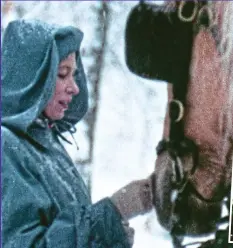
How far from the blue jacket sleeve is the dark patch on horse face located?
19 cm

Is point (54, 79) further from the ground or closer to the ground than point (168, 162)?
further from the ground

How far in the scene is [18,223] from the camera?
1.56 m

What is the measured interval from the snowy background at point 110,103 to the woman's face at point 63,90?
0.21 ft

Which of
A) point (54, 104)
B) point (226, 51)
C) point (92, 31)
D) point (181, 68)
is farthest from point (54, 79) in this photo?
point (226, 51)

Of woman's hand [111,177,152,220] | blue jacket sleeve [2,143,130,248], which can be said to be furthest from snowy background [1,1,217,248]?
blue jacket sleeve [2,143,130,248]

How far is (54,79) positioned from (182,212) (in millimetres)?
586

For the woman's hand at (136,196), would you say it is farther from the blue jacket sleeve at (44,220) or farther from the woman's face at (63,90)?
the woman's face at (63,90)

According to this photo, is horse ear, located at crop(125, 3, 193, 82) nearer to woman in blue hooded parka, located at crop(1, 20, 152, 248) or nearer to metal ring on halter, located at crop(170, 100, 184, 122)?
metal ring on halter, located at crop(170, 100, 184, 122)

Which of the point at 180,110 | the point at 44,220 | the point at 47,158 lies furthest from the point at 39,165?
the point at 180,110

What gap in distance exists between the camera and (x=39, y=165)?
1.66m

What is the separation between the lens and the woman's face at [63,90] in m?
1.69

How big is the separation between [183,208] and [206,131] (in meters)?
0.26

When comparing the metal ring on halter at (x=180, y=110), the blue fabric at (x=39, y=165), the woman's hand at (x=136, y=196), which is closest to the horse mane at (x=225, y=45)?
the metal ring on halter at (x=180, y=110)

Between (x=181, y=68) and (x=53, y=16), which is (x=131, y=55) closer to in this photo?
(x=181, y=68)
